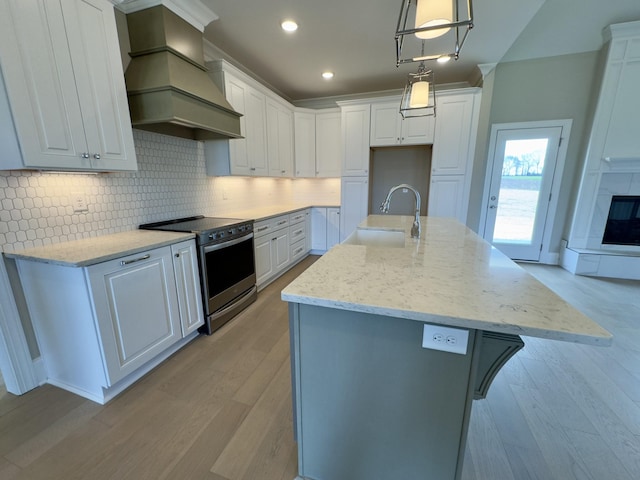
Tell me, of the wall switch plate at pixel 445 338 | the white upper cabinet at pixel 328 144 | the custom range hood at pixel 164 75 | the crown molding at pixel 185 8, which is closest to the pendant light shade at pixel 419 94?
the custom range hood at pixel 164 75

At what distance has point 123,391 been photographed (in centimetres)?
173

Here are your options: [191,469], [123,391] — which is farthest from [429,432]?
[123,391]

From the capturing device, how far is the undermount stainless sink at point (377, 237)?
7.06 ft

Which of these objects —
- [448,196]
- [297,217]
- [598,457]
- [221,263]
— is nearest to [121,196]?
[221,263]

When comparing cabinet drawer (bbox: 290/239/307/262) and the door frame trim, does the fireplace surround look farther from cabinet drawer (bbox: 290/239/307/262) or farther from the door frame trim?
cabinet drawer (bbox: 290/239/307/262)

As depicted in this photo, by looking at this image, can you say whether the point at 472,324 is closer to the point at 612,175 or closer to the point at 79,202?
the point at 79,202

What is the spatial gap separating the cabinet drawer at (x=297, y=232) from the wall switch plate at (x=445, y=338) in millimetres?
3127

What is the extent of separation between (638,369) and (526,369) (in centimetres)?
79

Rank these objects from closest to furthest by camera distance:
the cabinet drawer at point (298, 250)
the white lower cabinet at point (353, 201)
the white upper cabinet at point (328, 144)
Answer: the cabinet drawer at point (298, 250)
the white lower cabinet at point (353, 201)
the white upper cabinet at point (328, 144)

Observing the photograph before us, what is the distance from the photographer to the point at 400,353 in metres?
0.93

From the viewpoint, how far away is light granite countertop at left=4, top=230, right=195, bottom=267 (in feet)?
4.72

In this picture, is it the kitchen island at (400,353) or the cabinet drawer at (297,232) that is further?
the cabinet drawer at (297,232)

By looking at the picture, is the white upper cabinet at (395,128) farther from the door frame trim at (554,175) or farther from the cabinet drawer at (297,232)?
the cabinet drawer at (297,232)

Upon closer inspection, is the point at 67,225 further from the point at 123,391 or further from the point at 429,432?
the point at 429,432
